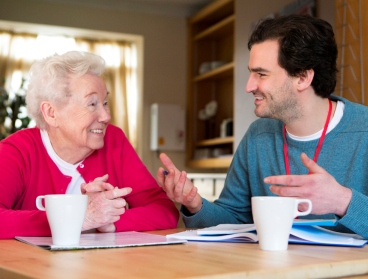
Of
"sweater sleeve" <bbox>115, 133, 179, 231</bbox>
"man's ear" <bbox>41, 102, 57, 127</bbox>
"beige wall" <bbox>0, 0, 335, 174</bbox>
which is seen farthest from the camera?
"beige wall" <bbox>0, 0, 335, 174</bbox>

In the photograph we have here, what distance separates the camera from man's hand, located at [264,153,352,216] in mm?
1216

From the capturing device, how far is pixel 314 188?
124 cm

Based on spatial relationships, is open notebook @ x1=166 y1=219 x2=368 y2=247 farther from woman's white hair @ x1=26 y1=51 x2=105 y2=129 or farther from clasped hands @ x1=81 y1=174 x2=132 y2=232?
woman's white hair @ x1=26 y1=51 x2=105 y2=129

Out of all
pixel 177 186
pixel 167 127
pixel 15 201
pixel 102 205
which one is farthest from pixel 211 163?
pixel 102 205

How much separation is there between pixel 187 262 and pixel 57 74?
3.83ft

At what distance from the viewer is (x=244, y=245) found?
47.2 inches

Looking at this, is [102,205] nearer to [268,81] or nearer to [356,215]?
[356,215]

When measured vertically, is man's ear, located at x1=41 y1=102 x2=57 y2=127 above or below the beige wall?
below

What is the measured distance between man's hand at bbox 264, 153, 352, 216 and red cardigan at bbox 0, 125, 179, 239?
0.52 meters

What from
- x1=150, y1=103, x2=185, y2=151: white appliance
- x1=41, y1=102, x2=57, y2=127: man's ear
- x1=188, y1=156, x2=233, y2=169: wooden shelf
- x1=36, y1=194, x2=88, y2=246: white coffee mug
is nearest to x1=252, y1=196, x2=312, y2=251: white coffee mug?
x1=36, y1=194, x2=88, y2=246: white coffee mug

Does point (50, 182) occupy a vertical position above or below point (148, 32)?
below

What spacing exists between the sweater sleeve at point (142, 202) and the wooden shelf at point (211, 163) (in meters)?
A: 3.18

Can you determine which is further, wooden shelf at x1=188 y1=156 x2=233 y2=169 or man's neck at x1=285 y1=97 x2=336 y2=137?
wooden shelf at x1=188 y1=156 x2=233 y2=169

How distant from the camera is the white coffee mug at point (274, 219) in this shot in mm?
1102
